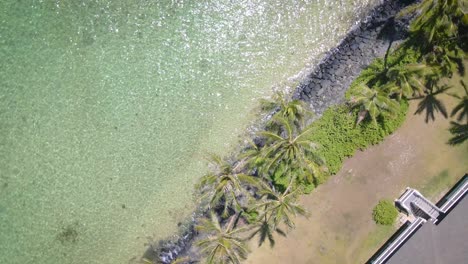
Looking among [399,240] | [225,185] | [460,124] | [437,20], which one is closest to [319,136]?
[225,185]

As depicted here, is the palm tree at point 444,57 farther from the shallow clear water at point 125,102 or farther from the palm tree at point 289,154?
the palm tree at point 289,154

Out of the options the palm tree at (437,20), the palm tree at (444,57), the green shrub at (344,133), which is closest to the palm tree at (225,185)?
the green shrub at (344,133)

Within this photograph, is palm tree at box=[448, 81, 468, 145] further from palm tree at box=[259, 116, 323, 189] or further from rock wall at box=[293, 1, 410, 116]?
palm tree at box=[259, 116, 323, 189]

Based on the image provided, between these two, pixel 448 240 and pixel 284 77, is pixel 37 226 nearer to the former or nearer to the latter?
pixel 284 77

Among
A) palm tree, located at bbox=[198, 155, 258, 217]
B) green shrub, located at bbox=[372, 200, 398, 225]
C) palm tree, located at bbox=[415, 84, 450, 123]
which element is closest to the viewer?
palm tree, located at bbox=[198, 155, 258, 217]

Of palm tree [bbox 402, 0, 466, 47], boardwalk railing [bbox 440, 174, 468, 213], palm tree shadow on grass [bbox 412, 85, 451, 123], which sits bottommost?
boardwalk railing [bbox 440, 174, 468, 213]

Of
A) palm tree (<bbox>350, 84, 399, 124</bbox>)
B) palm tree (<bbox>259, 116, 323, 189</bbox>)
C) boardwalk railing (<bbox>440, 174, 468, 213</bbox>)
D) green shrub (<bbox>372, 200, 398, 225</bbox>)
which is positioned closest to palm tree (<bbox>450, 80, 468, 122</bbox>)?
boardwalk railing (<bbox>440, 174, 468, 213</bbox>)
